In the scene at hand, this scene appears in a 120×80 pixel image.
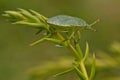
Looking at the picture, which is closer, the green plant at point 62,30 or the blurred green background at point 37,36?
the green plant at point 62,30

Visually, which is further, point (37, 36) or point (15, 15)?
point (37, 36)

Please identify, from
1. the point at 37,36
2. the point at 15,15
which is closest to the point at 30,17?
the point at 15,15

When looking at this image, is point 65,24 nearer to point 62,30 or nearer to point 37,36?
point 62,30

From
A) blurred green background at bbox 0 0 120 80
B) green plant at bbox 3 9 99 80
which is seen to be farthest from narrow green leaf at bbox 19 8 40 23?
blurred green background at bbox 0 0 120 80

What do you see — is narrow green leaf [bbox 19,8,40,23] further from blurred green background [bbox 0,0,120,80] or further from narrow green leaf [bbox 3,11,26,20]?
blurred green background [bbox 0,0,120,80]

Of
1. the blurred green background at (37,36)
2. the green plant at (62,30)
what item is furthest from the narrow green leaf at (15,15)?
the blurred green background at (37,36)

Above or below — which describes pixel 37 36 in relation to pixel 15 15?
below

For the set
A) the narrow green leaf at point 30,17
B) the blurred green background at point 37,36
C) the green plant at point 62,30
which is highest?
the narrow green leaf at point 30,17

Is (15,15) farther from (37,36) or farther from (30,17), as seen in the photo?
(37,36)

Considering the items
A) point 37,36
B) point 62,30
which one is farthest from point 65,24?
point 37,36

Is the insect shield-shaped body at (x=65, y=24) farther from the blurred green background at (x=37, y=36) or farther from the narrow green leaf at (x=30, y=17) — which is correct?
the blurred green background at (x=37, y=36)
